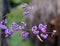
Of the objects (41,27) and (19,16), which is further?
(19,16)

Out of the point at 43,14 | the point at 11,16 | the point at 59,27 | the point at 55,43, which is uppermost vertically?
the point at 11,16

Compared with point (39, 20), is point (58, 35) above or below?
below

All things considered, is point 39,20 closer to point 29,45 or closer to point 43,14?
point 43,14

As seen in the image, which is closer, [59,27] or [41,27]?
[41,27]

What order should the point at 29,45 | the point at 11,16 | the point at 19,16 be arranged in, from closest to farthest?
the point at 19,16 < the point at 11,16 < the point at 29,45

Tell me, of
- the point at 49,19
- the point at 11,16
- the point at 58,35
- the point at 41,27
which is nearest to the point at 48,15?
the point at 49,19

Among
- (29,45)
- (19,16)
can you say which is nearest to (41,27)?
(19,16)

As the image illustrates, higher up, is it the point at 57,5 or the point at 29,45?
the point at 57,5

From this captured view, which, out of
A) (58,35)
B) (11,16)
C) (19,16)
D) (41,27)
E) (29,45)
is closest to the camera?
(41,27)

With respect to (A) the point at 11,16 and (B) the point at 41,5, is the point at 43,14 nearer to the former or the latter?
(B) the point at 41,5
